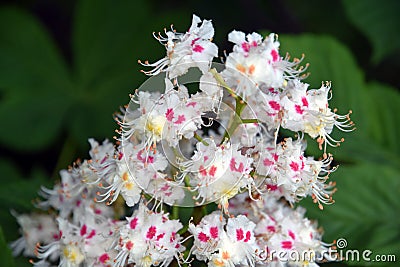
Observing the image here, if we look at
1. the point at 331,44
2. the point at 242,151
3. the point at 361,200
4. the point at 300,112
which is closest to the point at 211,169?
the point at 242,151

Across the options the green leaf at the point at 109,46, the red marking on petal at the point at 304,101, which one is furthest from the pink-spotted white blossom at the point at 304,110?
the green leaf at the point at 109,46

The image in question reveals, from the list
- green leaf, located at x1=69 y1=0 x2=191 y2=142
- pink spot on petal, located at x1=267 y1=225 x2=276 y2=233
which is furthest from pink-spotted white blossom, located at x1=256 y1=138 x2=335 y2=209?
green leaf, located at x1=69 y1=0 x2=191 y2=142

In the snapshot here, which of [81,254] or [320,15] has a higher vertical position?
[320,15]

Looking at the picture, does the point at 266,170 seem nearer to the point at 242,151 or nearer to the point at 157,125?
the point at 242,151

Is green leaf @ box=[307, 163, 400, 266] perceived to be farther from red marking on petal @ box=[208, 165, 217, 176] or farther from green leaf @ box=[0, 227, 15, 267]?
green leaf @ box=[0, 227, 15, 267]

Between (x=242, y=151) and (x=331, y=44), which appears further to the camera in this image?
(x=331, y=44)

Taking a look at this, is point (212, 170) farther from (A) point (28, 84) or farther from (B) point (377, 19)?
(A) point (28, 84)
